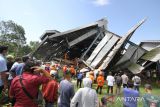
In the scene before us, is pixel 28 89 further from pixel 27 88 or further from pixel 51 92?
pixel 51 92

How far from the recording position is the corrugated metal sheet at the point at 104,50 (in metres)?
38.6

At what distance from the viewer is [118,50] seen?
1470 inches

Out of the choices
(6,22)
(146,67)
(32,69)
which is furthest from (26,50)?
(32,69)

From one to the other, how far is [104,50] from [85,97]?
105 ft

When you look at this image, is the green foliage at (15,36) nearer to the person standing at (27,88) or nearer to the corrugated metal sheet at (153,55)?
the corrugated metal sheet at (153,55)

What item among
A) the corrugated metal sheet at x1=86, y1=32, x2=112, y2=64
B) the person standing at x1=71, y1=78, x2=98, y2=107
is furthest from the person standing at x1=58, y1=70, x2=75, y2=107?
the corrugated metal sheet at x1=86, y1=32, x2=112, y2=64

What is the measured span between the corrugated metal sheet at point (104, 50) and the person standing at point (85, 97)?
29.9 metres

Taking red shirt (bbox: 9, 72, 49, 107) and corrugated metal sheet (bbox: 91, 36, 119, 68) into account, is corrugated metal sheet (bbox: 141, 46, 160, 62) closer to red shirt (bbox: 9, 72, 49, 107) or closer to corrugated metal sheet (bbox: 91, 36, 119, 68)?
corrugated metal sheet (bbox: 91, 36, 119, 68)

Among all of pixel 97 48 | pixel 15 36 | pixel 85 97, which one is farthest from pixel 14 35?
pixel 85 97

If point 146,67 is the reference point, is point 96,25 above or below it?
above

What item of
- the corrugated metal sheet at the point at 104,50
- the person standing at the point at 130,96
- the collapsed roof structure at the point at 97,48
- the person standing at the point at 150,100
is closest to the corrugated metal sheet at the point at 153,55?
the collapsed roof structure at the point at 97,48

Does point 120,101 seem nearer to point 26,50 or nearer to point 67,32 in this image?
point 67,32

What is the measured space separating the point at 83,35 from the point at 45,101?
1454 inches

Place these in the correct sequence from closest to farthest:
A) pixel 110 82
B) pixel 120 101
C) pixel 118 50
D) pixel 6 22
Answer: pixel 120 101, pixel 110 82, pixel 118 50, pixel 6 22
